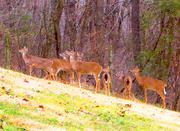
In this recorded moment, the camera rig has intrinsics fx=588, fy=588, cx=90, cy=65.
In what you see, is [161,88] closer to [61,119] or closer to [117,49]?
[61,119]

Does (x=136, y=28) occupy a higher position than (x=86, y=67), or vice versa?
(x=136, y=28)

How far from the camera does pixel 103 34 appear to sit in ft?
105

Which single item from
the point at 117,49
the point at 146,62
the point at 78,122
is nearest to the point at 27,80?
the point at 78,122

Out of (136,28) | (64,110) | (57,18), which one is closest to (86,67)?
(64,110)

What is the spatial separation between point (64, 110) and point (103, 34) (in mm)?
18834

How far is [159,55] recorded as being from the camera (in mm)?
28500

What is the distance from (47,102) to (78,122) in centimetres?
166

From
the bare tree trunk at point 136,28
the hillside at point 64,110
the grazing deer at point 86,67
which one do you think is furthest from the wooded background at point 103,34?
the hillside at point 64,110

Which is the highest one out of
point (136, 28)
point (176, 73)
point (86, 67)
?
point (136, 28)

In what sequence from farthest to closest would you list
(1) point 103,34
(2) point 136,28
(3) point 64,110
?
1. (1) point 103,34
2. (2) point 136,28
3. (3) point 64,110

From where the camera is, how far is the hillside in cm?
1139

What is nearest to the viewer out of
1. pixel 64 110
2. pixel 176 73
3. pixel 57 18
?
pixel 64 110

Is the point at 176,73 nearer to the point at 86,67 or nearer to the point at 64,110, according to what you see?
the point at 86,67

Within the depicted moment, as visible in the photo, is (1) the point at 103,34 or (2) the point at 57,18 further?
(1) the point at 103,34
